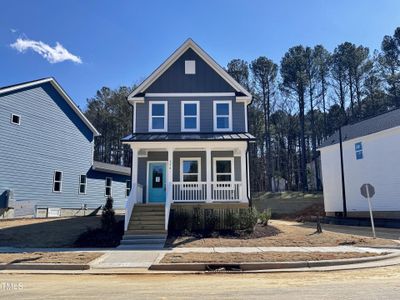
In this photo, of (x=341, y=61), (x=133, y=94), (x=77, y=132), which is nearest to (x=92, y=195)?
(x=77, y=132)

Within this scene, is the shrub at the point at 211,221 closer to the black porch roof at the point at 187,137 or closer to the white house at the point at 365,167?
the black porch roof at the point at 187,137

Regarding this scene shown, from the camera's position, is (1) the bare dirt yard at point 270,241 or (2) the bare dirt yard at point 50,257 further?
(1) the bare dirt yard at point 270,241

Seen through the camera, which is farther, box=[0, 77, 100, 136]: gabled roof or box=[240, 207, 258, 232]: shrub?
box=[0, 77, 100, 136]: gabled roof

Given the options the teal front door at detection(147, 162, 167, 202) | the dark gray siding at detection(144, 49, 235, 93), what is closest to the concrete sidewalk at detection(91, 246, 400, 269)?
the teal front door at detection(147, 162, 167, 202)

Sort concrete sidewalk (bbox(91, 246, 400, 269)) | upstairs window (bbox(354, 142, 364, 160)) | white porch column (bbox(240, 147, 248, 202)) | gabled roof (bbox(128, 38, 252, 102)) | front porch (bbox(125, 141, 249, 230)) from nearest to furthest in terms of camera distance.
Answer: concrete sidewalk (bbox(91, 246, 400, 269)) < white porch column (bbox(240, 147, 248, 202)) < front porch (bbox(125, 141, 249, 230)) < gabled roof (bbox(128, 38, 252, 102)) < upstairs window (bbox(354, 142, 364, 160))

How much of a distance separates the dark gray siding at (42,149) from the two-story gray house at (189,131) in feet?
24.3

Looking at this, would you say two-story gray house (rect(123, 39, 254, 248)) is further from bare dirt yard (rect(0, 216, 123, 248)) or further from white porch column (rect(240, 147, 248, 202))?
bare dirt yard (rect(0, 216, 123, 248))

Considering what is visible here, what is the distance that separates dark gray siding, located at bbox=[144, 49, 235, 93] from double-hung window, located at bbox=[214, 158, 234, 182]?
3.99 metres

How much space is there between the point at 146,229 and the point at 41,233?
14.9 feet

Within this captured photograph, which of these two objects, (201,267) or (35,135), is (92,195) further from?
(201,267)

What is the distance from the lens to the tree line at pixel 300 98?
147 ft

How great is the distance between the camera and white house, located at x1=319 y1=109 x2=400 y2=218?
2305cm

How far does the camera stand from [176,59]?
19844 mm

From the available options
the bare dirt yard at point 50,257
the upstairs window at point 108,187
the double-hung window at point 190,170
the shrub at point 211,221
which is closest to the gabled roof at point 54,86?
the upstairs window at point 108,187
